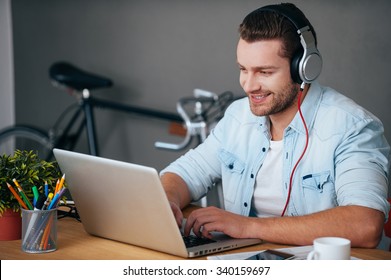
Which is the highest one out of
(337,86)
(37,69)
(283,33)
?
(283,33)

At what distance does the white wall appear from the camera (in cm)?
480

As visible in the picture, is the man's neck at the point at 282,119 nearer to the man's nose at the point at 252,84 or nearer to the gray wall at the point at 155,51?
the man's nose at the point at 252,84

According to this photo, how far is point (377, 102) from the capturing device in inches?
126

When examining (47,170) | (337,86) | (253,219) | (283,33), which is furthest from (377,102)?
(47,170)

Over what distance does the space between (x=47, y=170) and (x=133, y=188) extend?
0.29m

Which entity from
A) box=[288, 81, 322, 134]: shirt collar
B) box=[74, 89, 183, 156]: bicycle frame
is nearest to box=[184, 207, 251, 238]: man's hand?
box=[288, 81, 322, 134]: shirt collar

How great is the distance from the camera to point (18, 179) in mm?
1709

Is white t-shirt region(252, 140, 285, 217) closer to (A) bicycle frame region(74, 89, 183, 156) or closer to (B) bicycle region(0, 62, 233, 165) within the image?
(B) bicycle region(0, 62, 233, 165)

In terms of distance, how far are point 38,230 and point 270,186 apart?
0.78 meters

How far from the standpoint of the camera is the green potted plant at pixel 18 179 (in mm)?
1700

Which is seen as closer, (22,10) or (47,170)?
(47,170)

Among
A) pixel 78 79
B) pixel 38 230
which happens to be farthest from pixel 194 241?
pixel 78 79

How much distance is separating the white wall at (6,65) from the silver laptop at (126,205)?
321 cm

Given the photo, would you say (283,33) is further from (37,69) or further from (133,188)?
(37,69)
